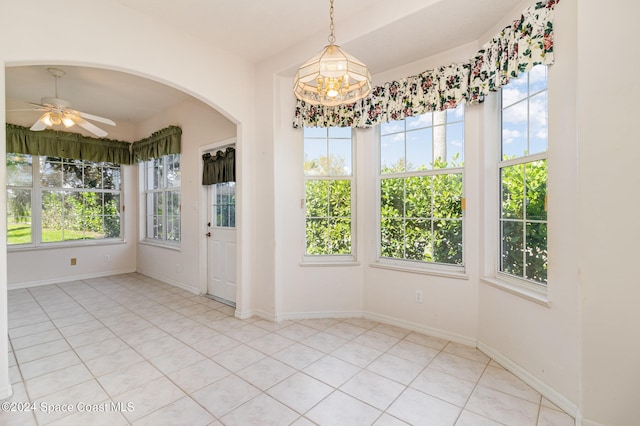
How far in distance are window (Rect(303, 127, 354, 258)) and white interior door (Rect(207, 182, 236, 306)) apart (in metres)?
1.24

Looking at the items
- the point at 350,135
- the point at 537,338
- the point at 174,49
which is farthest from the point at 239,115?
the point at 537,338

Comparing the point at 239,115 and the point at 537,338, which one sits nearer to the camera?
the point at 537,338

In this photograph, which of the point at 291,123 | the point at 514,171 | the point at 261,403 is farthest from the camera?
the point at 291,123

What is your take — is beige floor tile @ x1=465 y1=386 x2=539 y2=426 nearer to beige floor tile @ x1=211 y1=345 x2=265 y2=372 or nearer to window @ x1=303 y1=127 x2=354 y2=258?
beige floor tile @ x1=211 y1=345 x2=265 y2=372

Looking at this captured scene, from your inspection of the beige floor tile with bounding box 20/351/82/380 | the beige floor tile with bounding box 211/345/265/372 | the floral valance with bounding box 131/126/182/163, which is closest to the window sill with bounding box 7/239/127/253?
the floral valance with bounding box 131/126/182/163

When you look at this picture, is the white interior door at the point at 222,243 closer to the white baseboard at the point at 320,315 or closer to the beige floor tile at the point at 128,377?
the white baseboard at the point at 320,315

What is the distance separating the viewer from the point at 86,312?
3650 millimetres

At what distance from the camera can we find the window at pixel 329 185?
3471 millimetres

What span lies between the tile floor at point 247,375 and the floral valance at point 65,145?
2664mm

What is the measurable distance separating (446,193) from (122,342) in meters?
3.47

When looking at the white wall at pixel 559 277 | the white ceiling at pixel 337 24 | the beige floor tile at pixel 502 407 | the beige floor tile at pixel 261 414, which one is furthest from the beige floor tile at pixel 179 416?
the white ceiling at pixel 337 24

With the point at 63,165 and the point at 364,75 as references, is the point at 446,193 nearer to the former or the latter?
the point at 364,75

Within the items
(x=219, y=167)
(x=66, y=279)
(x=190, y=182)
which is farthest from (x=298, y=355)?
(x=66, y=279)

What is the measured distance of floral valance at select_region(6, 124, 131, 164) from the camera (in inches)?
178
